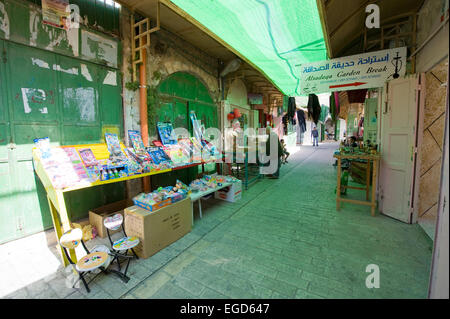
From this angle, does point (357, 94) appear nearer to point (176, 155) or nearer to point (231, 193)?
point (231, 193)

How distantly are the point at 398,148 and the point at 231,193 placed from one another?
3650mm

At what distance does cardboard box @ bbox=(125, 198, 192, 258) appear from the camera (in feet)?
9.27

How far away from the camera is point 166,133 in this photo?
5.03 metres

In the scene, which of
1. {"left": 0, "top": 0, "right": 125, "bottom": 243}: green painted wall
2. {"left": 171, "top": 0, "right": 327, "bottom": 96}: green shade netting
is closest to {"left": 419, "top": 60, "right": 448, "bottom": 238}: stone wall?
{"left": 171, "top": 0, "right": 327, "bottom": 96}: green shade netting

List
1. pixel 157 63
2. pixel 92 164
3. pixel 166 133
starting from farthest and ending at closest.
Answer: pixel 166 133
pixel 157 63
pixel 92 164

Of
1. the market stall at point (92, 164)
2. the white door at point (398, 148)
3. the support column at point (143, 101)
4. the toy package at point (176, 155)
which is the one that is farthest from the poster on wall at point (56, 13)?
the white door at point (398, 148)

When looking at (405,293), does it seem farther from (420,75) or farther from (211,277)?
(420,75)

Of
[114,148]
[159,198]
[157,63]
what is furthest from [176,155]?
[157,63]

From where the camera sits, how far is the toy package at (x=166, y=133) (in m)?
4.87

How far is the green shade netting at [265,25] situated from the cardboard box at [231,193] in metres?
3.01

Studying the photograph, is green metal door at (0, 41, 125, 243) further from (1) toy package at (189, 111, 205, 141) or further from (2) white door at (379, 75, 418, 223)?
(2) white door at (379, 75, 418, 223)

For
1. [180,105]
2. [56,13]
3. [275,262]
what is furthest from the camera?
[180,105]

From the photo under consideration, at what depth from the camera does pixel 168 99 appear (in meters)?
5.19

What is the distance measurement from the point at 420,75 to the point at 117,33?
5.80m
